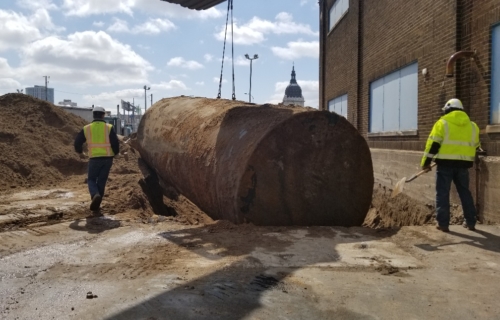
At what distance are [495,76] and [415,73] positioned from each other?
306 cm

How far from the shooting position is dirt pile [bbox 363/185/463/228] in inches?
295

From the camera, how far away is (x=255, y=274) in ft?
11.9

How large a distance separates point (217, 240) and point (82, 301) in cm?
186

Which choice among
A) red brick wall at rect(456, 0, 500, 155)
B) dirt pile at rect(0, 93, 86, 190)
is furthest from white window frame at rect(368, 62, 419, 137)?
dirt pile at rect(0, 93, 86, 190)

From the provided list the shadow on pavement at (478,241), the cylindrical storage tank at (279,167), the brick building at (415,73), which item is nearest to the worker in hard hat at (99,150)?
the cylindrical storage tank at (279,167)

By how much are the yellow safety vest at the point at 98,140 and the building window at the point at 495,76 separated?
20.1 ft

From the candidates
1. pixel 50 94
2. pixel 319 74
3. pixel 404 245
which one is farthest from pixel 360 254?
pixel 50 94

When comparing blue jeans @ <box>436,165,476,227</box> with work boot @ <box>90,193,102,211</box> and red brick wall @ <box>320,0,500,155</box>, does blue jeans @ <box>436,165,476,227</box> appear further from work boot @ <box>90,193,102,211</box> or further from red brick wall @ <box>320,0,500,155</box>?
work boot @ <box>90,193,102,211</box>

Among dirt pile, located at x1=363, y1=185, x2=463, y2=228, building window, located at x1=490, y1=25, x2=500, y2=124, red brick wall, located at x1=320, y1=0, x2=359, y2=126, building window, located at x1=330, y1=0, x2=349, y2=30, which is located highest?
building window, located at x1=330, y1=0, x2=349, y2=30

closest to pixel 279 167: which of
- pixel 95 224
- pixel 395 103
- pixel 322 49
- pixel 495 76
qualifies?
pixel 95 224

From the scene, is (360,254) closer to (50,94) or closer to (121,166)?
(121,166)

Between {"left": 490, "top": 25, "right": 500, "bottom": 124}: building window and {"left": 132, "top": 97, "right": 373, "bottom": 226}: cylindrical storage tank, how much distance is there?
214 cm

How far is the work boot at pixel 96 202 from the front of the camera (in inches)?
251

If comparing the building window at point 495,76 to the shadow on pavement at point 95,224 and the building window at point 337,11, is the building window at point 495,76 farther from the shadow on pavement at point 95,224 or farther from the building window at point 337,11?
the building window at point 337,11
